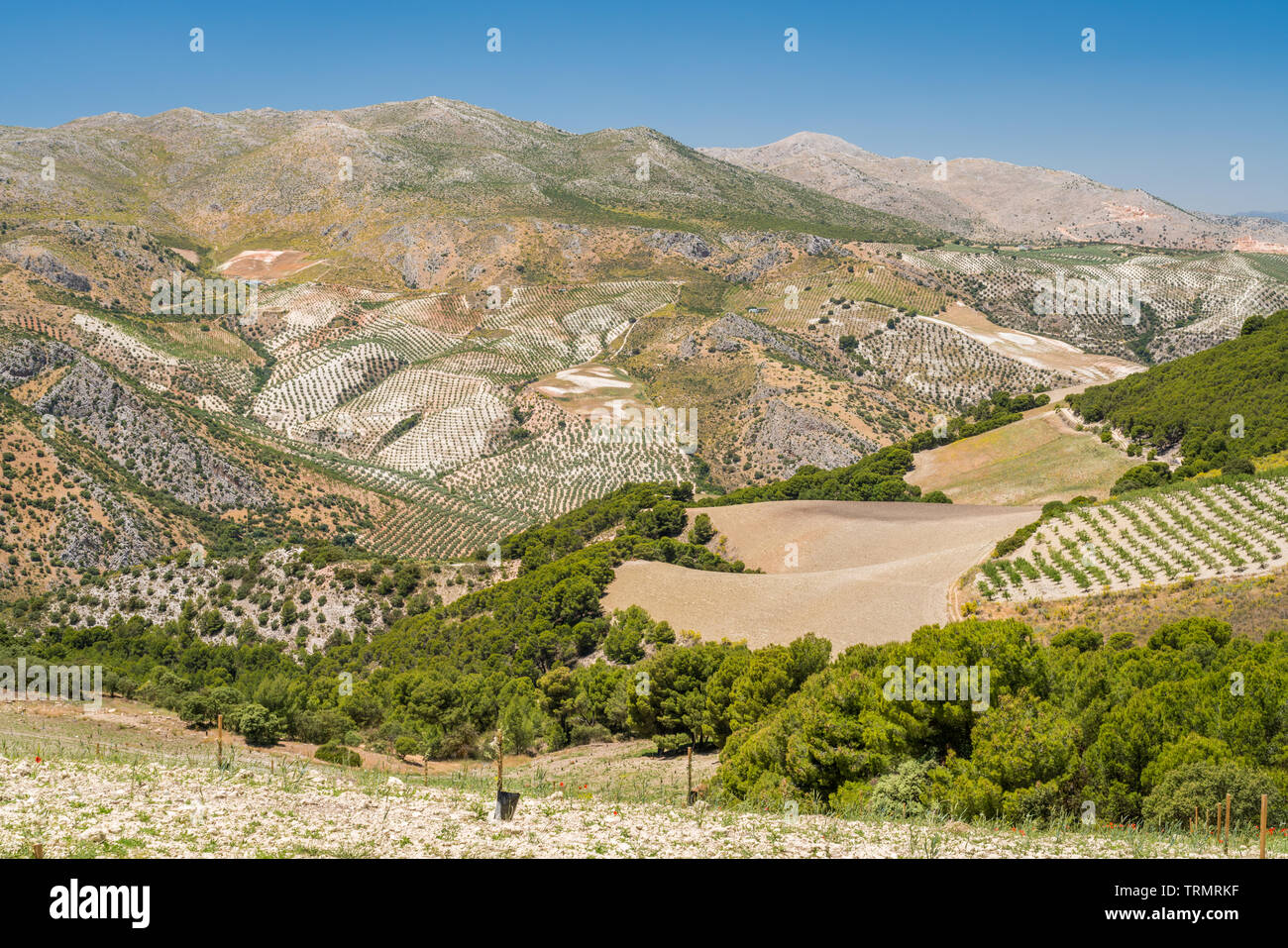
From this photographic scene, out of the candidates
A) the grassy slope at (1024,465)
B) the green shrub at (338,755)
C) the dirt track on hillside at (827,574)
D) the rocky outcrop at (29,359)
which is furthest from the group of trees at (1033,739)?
the rocky outcrop at (29,359)

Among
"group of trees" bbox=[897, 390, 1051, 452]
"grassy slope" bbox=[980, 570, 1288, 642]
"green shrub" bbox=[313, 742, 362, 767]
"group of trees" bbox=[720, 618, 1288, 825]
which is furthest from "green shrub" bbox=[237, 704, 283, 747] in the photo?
"group of trees" bbox=[897, 390, 1051, 452]

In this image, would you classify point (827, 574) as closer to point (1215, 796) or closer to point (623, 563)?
point (623, 563)

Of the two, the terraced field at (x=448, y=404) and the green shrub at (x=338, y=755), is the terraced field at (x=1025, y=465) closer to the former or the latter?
the terraced field at (x=448, y=404)

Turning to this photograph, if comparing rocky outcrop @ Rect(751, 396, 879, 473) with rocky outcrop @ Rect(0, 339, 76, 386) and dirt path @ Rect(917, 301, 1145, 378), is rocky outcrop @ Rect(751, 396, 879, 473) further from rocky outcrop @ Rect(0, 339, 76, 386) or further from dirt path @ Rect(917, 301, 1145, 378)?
rocky outcrop @ Rect(0, 339, 76, 386)

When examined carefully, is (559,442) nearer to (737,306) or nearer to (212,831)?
(737,306)
